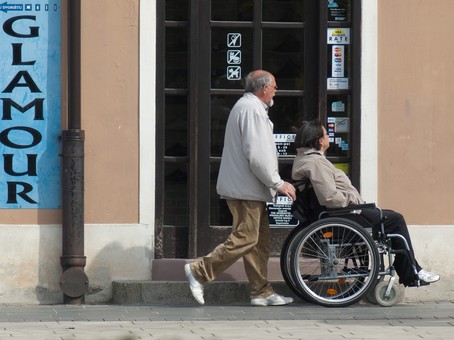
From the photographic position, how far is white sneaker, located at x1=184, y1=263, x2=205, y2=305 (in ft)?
37.2

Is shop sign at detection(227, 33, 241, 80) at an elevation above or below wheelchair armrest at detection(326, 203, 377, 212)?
above

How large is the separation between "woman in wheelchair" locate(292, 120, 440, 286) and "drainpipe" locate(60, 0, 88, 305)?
1.70m

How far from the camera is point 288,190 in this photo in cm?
1126

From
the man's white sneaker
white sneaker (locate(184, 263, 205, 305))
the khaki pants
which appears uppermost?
the khaki pants

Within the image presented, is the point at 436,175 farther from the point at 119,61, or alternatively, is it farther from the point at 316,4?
the point at 119,61

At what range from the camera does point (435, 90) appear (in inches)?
481

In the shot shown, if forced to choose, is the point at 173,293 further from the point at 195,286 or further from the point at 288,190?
the point at 288,190

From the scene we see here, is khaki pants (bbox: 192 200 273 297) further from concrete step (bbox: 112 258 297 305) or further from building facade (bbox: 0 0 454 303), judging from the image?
building facade (bbox: 0 0 454 303)

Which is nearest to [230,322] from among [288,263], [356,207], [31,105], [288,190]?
[288,263]

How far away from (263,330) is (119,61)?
2.88 meters

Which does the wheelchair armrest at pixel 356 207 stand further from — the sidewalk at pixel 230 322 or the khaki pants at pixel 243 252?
the sidewalk at pixel 230 322

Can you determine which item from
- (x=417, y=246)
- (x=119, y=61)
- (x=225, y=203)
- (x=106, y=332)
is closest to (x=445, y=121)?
(x=417, y=246)

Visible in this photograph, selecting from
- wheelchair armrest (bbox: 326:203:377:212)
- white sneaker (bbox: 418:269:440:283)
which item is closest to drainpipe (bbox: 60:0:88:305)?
wheelchair armrest (bbox: 326:203:377:212)

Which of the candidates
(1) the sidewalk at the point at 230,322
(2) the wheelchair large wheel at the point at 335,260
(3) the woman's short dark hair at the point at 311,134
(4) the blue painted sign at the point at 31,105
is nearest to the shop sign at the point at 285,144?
(3) the woman's short dark hair at the point at 311,134
